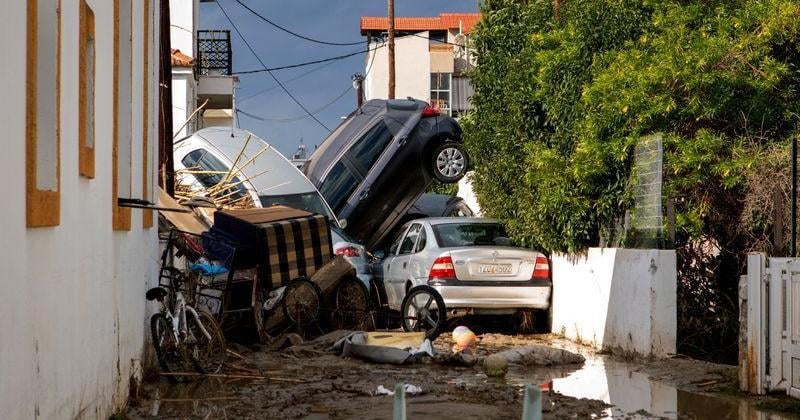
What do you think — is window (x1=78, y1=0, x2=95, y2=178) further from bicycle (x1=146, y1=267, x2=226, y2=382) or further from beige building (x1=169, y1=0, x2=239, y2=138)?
beige building (x1=169, y1=0, x2=239, y2=138)

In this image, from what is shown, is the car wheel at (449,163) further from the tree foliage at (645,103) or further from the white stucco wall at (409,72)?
the white stucco wall at (409,72)

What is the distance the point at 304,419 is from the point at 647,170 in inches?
238

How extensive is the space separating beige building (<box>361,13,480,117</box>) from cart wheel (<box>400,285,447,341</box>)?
46.6 meters

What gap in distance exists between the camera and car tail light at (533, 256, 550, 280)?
16.2m

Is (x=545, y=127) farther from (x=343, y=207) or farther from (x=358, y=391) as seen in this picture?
(x=358, y=391)

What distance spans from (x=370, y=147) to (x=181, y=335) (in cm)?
984

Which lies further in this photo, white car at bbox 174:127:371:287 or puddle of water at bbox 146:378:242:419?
white car at bbox 174:127:371:287

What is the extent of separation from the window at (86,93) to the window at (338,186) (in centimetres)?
1298

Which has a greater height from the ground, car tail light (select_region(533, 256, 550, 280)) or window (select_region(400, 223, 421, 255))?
window (select_region(400, 223, 421, 255))

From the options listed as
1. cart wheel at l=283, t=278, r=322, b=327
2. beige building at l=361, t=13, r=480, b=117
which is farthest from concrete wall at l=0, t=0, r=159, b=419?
beige building at l=361, t=13, r=480, b=117

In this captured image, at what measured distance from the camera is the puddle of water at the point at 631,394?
9469 millimetres

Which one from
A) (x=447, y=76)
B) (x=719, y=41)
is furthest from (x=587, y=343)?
(x=447, y=76)

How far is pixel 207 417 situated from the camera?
9406 millimetres

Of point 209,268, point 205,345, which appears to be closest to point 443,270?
point 209,268
